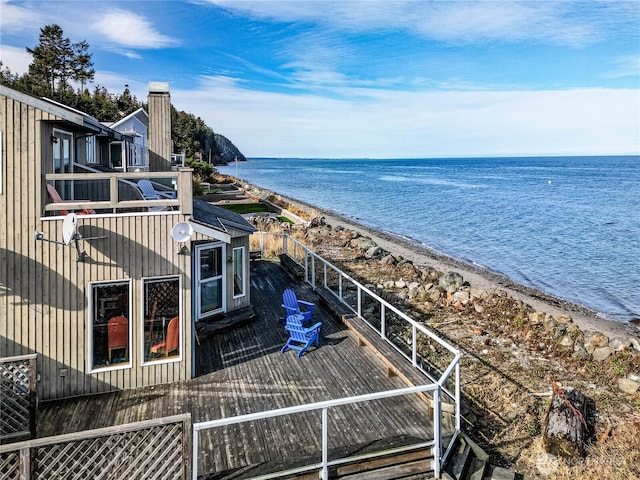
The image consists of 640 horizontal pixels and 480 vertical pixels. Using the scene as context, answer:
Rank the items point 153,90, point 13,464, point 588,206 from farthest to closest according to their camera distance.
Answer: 1. point 588,206
2. point 153,90
3. point 13,464

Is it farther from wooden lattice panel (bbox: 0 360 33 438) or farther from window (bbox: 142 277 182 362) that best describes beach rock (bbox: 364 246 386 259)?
wooden lattice panel (bbox: 0 360 33 438)

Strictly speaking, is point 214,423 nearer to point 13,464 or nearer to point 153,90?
point 13,464

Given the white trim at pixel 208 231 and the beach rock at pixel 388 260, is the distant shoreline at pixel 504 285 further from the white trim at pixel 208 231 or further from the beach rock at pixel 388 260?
the white trim at pixel 208 231

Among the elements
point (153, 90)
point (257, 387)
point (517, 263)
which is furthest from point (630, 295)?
point (153, 90)

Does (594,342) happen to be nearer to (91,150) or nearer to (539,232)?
(91,150)

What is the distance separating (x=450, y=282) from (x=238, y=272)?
425 inches

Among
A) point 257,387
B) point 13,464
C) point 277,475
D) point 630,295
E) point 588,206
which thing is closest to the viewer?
point 13,464

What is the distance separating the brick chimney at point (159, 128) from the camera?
40.4ft

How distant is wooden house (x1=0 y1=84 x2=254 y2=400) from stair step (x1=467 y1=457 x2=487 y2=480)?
4.91 meters

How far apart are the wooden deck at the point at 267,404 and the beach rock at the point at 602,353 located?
6.93m

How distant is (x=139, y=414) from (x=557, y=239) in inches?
1350

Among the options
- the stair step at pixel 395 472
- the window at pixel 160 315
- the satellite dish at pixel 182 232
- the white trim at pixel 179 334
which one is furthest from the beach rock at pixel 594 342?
the satellite dish at pixel 182 232

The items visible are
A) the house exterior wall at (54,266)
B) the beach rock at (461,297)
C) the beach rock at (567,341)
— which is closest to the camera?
the house exterior wall at (54,266)

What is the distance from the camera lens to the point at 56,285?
7.65m
